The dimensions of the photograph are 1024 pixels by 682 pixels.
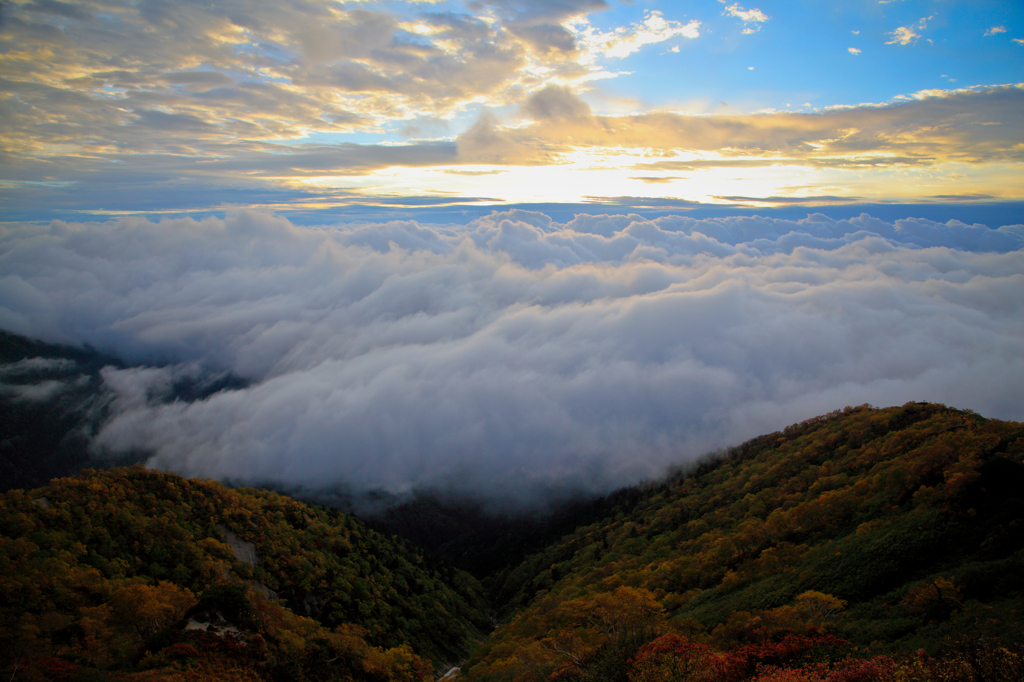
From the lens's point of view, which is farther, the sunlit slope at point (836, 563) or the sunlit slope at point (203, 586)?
the sunlit slope at point (203, 586)

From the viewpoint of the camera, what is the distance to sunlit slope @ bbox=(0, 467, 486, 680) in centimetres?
4038

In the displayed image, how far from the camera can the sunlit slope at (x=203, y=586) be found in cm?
4038

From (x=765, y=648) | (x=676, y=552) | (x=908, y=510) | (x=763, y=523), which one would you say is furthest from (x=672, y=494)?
(x=765, y=648)

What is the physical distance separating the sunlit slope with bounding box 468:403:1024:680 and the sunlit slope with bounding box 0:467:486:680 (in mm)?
19686

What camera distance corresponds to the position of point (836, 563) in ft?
158

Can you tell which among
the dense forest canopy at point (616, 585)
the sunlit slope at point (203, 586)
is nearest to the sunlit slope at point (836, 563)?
the dense forest canopy at point (616, 585)

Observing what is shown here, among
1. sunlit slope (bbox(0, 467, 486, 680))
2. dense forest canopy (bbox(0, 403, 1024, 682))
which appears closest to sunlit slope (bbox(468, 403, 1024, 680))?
dense forest canopy (bbox(0, 403, 1024, 682))

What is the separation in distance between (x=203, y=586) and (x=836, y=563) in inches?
3102

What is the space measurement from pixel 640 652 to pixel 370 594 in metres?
58.9

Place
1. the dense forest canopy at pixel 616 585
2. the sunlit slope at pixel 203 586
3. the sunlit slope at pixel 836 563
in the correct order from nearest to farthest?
the dense forest canopy at pixel 616 585 < the sunlit slope at pixel 836 563 < the sunlit slope at pixel 203 586

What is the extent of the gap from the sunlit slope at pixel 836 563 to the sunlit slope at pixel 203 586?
1969cm

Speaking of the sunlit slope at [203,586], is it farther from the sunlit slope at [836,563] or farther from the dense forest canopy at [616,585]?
the sunlit slope at [836,563]

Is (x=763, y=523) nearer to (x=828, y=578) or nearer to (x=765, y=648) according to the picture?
(x=828, y=578)

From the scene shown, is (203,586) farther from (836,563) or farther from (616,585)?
(836,563)
